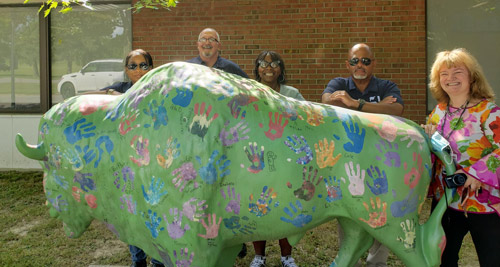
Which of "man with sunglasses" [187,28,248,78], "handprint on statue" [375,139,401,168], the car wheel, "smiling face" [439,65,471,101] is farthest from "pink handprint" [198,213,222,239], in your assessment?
the car wheel

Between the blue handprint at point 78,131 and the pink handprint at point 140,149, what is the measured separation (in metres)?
0.27

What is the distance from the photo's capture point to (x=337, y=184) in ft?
7.20

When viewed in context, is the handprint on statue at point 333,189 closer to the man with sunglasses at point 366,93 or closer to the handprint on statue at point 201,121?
the handprint on statue at point 201,121

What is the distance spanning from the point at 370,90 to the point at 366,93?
39 mm

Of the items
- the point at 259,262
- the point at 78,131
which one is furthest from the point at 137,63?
the point at 259,262

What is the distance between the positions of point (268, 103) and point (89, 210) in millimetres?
1127

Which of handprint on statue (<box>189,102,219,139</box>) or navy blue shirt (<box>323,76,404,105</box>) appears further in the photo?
navy blue shirt (<box>323,76,404,105</box>)

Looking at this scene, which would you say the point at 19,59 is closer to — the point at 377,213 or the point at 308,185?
the point at 308,185

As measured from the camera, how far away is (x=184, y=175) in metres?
2.16

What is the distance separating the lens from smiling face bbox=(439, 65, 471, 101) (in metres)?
2.63

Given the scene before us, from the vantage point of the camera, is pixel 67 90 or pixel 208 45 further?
pixel 67 90

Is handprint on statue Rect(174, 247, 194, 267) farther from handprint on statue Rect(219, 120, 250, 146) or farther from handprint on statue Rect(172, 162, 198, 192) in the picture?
handprint on statue Rect(219, 120, 250, 146)

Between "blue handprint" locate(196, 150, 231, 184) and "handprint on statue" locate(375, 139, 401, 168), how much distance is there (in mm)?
737

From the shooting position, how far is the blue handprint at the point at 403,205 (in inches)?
85.2
